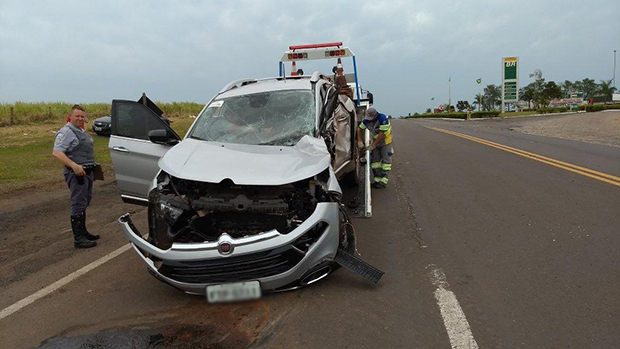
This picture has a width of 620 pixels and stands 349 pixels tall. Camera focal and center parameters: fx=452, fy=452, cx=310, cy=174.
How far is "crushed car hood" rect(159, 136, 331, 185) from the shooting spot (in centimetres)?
388

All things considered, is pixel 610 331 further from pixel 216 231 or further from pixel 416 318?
pixel 216 231

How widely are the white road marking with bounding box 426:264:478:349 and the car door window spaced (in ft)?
13.2

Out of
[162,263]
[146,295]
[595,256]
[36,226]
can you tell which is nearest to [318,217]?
[162,263]

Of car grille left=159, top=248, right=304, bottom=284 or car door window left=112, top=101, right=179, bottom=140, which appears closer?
car grille left=159, top=248, right=304, bottom=284

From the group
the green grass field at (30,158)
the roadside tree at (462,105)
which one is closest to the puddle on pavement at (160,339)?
the green grass field at (30,158)

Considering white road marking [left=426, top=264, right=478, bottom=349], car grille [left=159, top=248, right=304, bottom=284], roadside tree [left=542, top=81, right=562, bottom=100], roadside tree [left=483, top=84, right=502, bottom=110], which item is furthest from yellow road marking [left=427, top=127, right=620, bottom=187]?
roadside tree [left=483, top=84, right=502, bottom=110]

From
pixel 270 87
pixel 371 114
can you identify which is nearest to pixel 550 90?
pixel 371 114

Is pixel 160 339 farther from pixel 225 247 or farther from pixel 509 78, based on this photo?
pixel 509 78

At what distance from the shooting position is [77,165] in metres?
5.45

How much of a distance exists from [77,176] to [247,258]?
10.3 feet

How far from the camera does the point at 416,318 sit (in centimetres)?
356

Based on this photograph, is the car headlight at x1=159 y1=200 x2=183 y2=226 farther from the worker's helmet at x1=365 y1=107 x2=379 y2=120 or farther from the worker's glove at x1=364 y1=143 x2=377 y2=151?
the worker's helmet at x1=365 y1=107 x2=379 y2=120

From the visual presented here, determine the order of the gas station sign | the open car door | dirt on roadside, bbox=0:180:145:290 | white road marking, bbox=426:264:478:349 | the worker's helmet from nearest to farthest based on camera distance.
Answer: white road marking, bbox=426:264:478:349
dirt on roadside, bbox=0:180:145:290
the open car door
the worker's helmet
the gas station sign

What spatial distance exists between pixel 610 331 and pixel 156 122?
5349 mm
